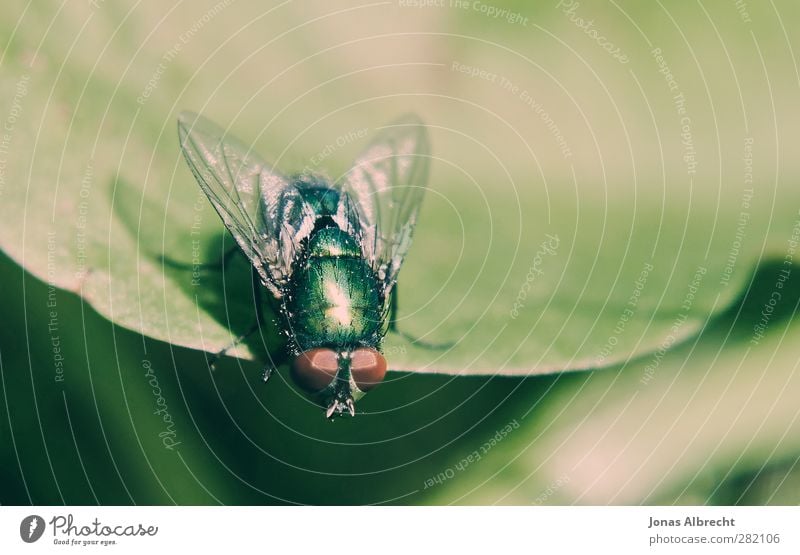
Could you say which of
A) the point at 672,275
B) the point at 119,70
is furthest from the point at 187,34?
the point at 672,275

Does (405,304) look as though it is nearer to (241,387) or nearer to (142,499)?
(241,387)

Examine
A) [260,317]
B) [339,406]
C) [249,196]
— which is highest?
[249,196]

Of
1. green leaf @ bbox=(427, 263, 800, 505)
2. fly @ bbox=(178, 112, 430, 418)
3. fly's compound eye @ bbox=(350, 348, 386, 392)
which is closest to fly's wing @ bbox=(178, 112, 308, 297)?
fly @ bbox=(178, 112, 430, 418)

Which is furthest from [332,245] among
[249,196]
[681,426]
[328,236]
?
[681,426]

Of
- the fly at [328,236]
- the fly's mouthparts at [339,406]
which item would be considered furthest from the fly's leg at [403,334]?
the fly's mouthparts at [339,406]

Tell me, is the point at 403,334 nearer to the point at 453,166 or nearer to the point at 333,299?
the point at 333,299

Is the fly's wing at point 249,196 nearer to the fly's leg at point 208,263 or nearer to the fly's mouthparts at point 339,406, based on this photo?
the fly's leg at point 208,263

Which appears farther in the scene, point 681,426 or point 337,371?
point 681,426
